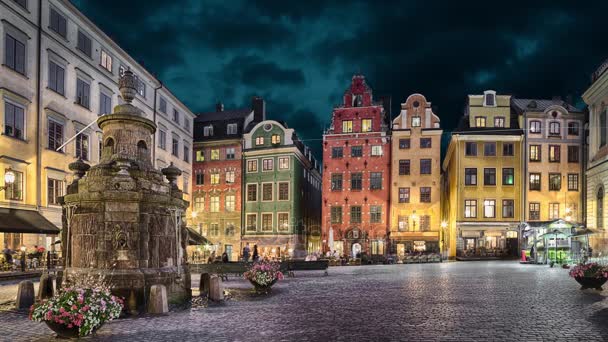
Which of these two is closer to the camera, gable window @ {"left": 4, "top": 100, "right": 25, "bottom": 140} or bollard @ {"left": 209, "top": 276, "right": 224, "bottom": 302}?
bollard @ {"left": 209, "top": 276, "right": 224, "bottom": 302}

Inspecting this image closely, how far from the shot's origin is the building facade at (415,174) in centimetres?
5600

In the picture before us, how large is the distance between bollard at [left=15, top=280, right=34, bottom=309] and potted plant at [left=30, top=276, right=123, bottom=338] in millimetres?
5620

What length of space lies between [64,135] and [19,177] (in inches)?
211

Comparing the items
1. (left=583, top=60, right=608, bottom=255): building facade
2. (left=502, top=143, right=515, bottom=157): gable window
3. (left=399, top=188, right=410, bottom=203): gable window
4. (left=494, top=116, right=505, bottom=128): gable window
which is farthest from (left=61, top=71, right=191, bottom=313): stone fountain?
(left=494, top=116, right=505, bottom=128): gable window

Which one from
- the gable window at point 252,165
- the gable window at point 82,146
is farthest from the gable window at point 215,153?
the gable window at point 82,146

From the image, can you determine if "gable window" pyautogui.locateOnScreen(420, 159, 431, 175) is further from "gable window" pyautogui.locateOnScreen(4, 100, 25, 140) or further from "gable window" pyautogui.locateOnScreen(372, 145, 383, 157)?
"gable window" pyautogui.locateOnScreen(4, 100, 25, 140)

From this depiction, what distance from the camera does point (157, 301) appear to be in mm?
13266

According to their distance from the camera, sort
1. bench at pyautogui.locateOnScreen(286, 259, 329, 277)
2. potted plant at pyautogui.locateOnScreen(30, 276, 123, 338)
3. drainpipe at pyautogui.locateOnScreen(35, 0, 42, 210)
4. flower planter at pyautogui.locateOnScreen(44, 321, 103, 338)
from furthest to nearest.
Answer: drainpipe at pyautogui.locateOnScreen(35, 0, 42, 210) → bench at pyautogui.locateOnScreen(286, 259, 329, 277) → flower planter at pyautogui.locateOnScreen(44, 321, 103, 338) → potted plant at pyautogui.locateOnScreen(30, 276, 123, 338)

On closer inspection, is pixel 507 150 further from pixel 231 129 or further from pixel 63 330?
pixel 63 330

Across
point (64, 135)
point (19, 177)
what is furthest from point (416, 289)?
point (64, 135)

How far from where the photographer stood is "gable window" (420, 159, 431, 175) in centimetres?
5641

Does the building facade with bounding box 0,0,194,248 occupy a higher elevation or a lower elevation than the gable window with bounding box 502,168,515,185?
higher

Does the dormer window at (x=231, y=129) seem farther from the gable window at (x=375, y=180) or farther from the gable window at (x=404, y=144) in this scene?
the gable window at (x=404, y=144)

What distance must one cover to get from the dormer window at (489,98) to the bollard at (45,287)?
160ft
